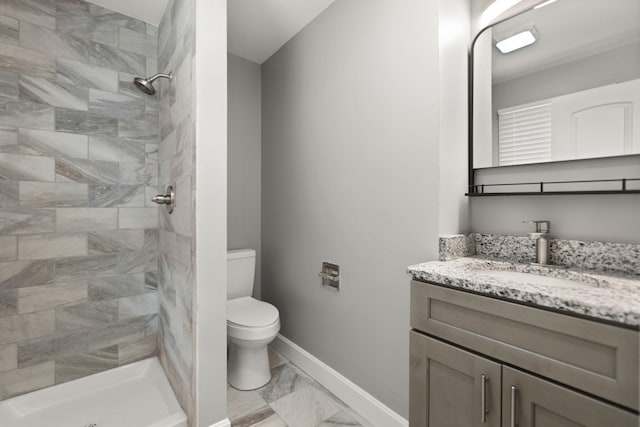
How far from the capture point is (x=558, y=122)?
1.30 m

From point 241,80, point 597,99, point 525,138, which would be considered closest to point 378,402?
point 525,138

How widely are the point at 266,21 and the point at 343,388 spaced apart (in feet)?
8.18

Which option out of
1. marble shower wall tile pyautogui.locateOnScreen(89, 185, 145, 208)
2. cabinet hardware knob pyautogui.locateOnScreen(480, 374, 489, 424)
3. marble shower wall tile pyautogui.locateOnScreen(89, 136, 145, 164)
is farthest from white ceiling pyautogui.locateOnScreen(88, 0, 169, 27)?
cabinet hardware knob pyautogui.locateOnScreen(480, 374, 489, 424)

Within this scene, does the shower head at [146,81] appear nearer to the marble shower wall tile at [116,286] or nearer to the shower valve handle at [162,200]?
the shower valve handle at [162,200]

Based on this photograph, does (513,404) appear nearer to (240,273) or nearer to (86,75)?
(240,273)

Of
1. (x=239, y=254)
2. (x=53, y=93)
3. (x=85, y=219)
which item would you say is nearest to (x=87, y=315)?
(x=85, y=219)

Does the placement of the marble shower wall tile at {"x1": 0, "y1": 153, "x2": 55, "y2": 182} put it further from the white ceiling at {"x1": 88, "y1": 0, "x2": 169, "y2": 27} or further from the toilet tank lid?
the toilet tank lid

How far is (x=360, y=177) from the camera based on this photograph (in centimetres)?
175

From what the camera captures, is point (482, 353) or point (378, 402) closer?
point (482, 353)

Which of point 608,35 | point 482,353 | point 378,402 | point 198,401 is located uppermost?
point 608,35

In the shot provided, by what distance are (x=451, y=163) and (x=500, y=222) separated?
375 millimetres

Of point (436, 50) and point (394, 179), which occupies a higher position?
point (436, 50)

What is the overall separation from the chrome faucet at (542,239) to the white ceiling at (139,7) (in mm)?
2459

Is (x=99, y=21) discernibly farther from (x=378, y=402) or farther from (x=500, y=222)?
(x=378, y=402)
